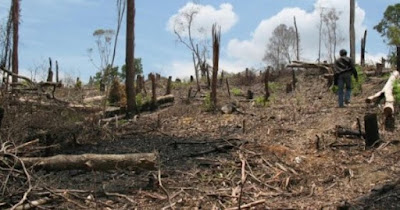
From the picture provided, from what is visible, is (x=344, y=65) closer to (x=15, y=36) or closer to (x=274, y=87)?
A: (x=274, y=87)

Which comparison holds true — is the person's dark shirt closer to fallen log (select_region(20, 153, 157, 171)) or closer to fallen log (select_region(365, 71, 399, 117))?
fallen log (select_region(365, 71, 399, 117))

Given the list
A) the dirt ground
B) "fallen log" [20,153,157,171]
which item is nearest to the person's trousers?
the dirt ground

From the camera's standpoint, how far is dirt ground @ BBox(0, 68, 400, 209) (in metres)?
6.64

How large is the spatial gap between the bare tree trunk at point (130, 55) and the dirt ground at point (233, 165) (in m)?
2.62

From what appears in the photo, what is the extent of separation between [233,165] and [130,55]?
29.7 feet

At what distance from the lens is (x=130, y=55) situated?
1650 centimetres

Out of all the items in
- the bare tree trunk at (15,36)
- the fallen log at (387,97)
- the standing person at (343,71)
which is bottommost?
the fallen log at (387,97)

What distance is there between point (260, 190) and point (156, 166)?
1.66 metres

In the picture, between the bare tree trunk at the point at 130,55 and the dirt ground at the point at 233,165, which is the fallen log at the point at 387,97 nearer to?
the dirt ground at the point at 233,165

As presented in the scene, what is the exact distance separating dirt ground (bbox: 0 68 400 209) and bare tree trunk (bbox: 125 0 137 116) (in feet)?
8.60

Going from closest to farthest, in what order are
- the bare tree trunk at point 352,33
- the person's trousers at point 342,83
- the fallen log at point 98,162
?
1. the fallen log at point 98,162
2. the person's trousers at point 342,83
3. the bare tree trunk at point 352,33

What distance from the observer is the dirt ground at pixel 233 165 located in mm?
6641

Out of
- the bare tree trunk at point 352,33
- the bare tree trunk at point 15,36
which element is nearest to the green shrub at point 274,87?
the bare tree trunk at point 352,33

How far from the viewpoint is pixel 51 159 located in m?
7.64
